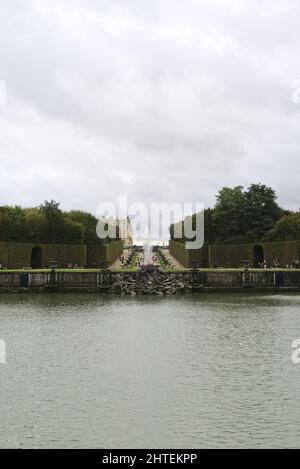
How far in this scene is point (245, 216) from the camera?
59.5m

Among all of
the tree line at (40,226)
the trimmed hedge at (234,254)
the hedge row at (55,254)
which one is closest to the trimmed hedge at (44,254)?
the hedge row at (55,254)

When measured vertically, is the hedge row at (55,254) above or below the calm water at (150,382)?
above

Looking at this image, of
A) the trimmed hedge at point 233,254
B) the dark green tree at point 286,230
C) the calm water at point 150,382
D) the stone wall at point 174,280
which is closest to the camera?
the calm water at point 150,382

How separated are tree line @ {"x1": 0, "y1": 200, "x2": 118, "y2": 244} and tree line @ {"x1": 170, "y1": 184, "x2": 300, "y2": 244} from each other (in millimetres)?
13065

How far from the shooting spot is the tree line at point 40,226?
55312 millimetres

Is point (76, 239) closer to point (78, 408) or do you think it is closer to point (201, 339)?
point (201, 339)

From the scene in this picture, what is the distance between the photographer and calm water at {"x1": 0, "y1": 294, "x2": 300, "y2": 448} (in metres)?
10.6

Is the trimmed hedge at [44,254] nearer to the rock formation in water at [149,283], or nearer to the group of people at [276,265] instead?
the rock formation in water at [149,283]

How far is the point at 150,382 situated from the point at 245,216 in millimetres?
46611

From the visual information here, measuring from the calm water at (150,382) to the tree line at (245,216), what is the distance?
32767mm

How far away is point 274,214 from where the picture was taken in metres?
60.7
